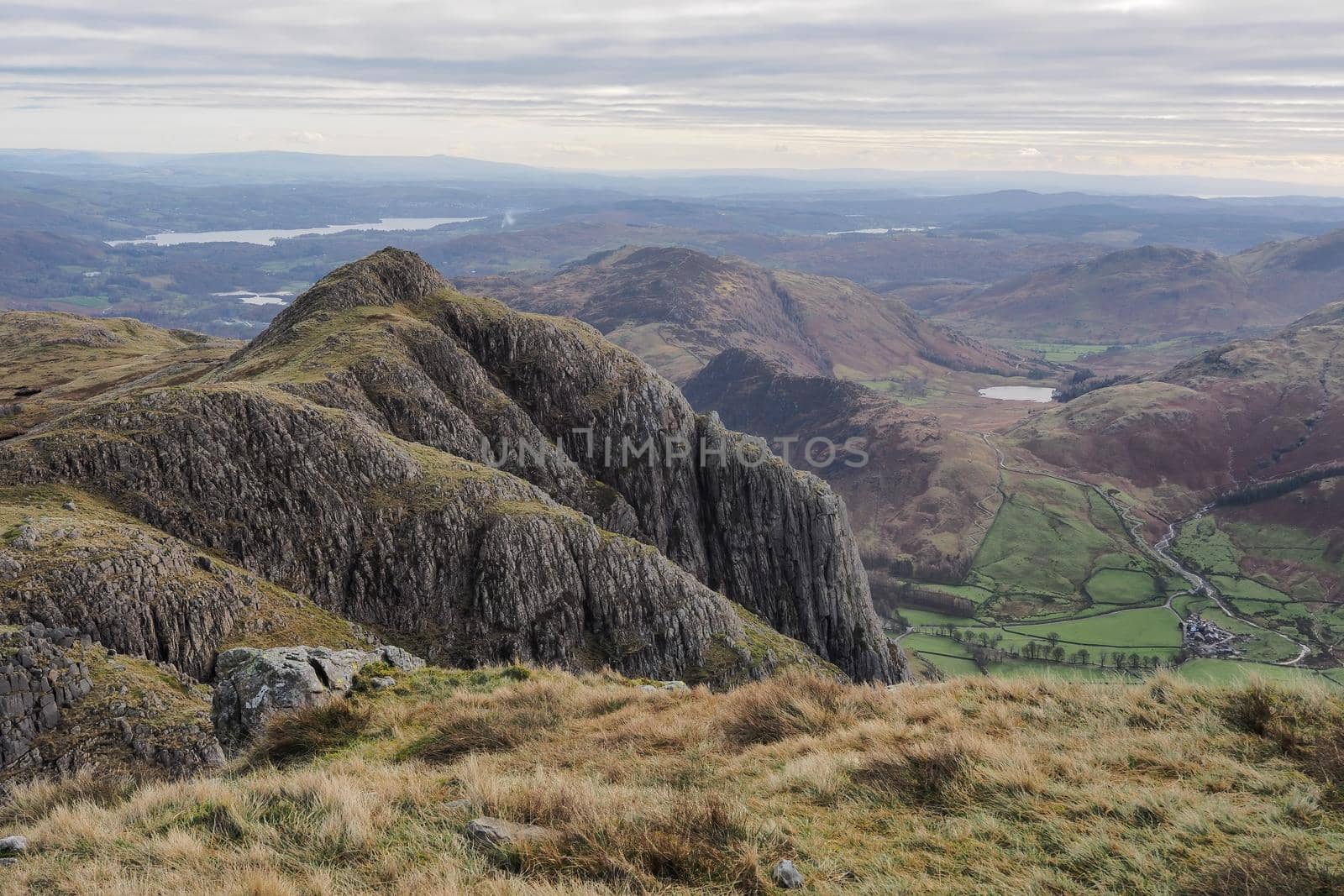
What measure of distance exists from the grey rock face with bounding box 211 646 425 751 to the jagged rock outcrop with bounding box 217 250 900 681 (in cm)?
4563

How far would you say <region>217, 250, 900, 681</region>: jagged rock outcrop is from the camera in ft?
247

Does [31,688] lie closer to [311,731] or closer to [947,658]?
[311,731]

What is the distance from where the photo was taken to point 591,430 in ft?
287

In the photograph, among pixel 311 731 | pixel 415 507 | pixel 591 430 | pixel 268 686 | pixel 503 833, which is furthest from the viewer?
pixel 591 430

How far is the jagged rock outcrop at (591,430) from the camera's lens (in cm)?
7531

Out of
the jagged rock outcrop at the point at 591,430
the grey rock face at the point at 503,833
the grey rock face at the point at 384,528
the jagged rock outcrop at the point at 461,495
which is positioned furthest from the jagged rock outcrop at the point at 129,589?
the grey rock face at the point at 503,833

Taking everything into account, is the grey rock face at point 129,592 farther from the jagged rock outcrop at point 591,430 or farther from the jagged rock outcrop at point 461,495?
the jagged rock outcrop at point 591,430

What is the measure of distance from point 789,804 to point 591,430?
244ft

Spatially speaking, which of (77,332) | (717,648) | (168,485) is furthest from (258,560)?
(77,332)

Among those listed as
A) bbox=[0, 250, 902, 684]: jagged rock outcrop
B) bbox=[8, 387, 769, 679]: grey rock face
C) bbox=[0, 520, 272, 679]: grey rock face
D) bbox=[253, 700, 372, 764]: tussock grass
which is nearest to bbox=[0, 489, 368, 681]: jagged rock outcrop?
bbox=[0, 520, 272, 679]: grey rock face

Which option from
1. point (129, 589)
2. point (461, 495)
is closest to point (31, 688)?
point (129, 589)

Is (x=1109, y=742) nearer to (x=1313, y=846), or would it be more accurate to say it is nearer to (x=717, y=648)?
(x=1313, y=846)

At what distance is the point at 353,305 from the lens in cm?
8556

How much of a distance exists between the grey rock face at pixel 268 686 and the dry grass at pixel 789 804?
390cm
